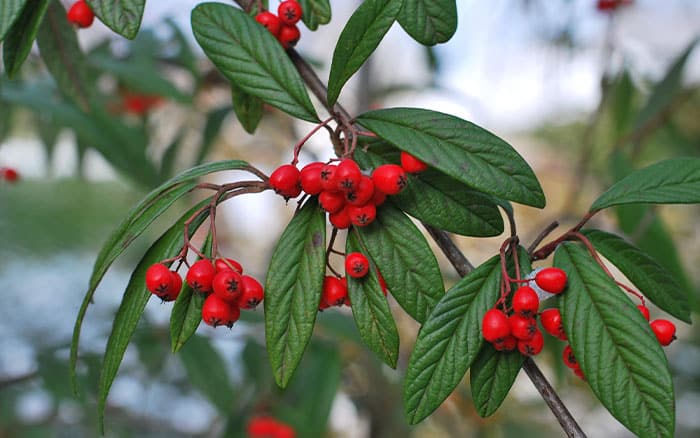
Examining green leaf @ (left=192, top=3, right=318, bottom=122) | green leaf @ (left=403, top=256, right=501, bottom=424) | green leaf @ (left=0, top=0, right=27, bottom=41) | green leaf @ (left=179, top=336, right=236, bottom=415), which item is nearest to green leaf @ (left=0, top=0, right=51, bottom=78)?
green leaf @ (left=0, top=0, right=27, bottom=41)

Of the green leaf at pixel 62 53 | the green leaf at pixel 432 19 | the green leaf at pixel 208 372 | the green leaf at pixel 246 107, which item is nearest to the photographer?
the green leaf at pixel 432 19

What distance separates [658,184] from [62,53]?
0.70 m

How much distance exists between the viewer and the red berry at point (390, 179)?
0.51 metres

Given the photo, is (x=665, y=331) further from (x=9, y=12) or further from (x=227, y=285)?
(x=9, y=12)

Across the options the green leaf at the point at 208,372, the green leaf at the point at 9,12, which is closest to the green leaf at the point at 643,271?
the green leaf at the point at 9,12

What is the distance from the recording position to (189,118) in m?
1.85

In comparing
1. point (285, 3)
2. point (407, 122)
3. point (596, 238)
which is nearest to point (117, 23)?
point (285, 3)

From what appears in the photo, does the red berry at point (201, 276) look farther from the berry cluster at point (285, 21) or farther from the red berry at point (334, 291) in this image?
the berry cluster at point (285, 21)

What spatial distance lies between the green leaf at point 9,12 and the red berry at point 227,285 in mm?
281

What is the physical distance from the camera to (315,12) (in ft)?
2.10

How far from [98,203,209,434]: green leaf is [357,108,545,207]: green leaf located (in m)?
0.18

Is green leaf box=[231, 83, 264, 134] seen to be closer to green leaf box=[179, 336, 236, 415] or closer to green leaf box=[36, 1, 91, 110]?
green leaf box=[36, 1, 91, 110]

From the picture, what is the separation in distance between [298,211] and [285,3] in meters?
0.21

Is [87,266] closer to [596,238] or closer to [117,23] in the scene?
[117,23]
